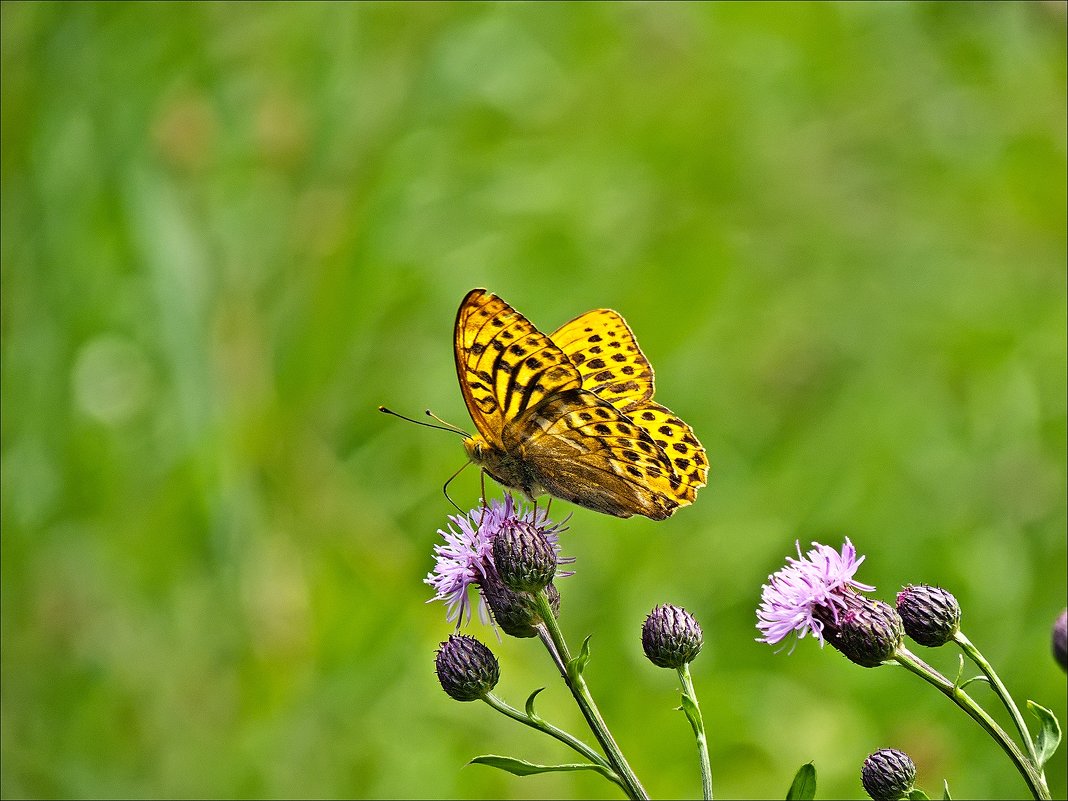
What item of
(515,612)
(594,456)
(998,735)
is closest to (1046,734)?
(998,735)

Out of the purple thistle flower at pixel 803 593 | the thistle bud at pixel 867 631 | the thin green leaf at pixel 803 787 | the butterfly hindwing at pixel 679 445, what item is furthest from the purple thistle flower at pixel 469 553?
the thin green leaf at pixel 803 787

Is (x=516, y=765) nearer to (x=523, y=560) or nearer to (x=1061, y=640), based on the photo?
(x=523, y=560)

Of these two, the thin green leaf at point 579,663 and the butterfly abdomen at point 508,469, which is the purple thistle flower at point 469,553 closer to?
the butterfly abdomen at point 508,469

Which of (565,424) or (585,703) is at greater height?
(565,424)

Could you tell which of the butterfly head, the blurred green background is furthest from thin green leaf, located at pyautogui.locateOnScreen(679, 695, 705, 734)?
the blurred green background

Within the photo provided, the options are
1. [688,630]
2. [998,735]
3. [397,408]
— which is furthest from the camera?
[397,408]

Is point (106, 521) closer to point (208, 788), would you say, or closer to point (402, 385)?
point (208, 788)

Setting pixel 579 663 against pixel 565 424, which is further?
pixel 565 424
